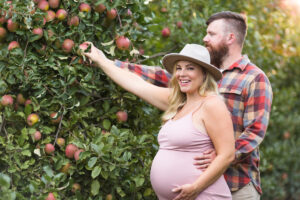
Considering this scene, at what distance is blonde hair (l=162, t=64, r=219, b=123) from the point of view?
2.49 m

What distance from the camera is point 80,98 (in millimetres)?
2955

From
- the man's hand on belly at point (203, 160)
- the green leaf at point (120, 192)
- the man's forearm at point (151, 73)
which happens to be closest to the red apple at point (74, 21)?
the man's forearm at point (151, 73)

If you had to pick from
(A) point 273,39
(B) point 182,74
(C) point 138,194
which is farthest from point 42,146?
(A) point 273,39

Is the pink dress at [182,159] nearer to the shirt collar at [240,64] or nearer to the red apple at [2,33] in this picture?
the shirt collar at [240,64]

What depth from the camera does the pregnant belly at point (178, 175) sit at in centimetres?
233

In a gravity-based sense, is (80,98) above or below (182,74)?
below

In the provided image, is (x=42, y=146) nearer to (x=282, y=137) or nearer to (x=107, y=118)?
(x=107, y=118)

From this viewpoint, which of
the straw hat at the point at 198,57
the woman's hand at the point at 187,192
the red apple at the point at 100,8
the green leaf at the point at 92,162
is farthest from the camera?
the red apple at the point at 100,8

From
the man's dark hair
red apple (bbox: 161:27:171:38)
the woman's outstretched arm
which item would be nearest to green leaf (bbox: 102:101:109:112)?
the woman's outstretched arm

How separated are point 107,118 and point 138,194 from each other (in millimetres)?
533

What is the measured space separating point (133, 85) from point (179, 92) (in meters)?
0.38

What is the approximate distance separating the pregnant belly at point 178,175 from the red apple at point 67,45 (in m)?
0.88

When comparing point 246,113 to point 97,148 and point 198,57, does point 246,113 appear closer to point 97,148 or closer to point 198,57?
point 198,57

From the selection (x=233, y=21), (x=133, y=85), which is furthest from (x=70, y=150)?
(x=233, y=21)
